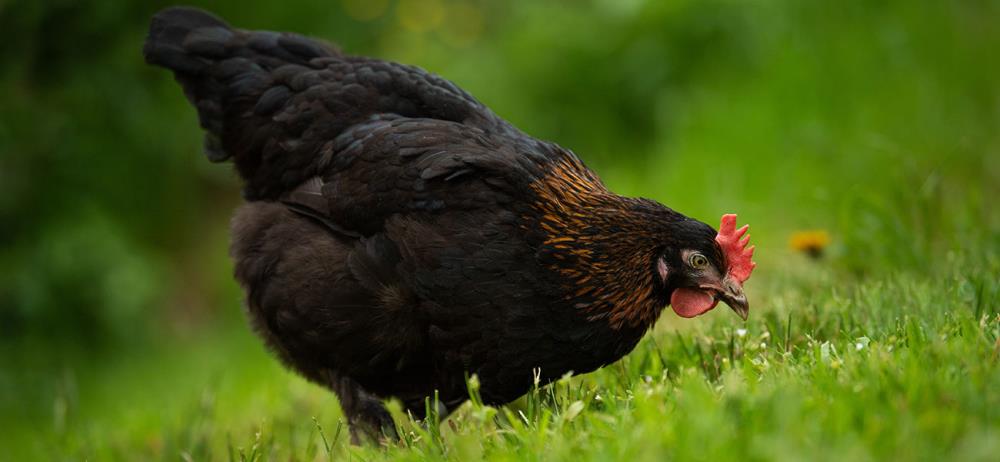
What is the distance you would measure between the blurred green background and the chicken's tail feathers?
5.31 feet

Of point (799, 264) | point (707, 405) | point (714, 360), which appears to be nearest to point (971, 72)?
point (799, 264)

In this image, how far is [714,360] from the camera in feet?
11.8

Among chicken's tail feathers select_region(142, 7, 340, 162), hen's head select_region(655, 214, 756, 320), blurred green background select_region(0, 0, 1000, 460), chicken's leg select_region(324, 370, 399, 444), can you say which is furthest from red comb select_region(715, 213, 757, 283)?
chicken's tail feathers select_region(142, 7, 340, 162)

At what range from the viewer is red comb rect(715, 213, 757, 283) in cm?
356

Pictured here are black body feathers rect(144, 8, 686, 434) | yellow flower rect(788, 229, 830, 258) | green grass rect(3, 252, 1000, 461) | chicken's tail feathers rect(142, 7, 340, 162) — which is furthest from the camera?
yellow flower rect(788, 229, 830, 258)

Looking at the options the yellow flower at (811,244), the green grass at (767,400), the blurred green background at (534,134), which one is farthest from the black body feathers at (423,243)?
the blurred green background at (534,134)

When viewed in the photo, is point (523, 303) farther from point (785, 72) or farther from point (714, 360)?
point (785, 72)

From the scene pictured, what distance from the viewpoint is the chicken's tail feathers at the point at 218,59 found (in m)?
4.60

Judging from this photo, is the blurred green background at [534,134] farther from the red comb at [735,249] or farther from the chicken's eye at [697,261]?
the chicken's eye at [697,261]

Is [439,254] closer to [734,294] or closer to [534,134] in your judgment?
[734,294]

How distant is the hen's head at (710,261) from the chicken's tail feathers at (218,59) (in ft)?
6.75

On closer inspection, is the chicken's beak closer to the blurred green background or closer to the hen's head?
the hen's head

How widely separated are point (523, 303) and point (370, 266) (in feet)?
2.06

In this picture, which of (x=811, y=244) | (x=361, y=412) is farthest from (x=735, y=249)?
(x=361, y=412)
